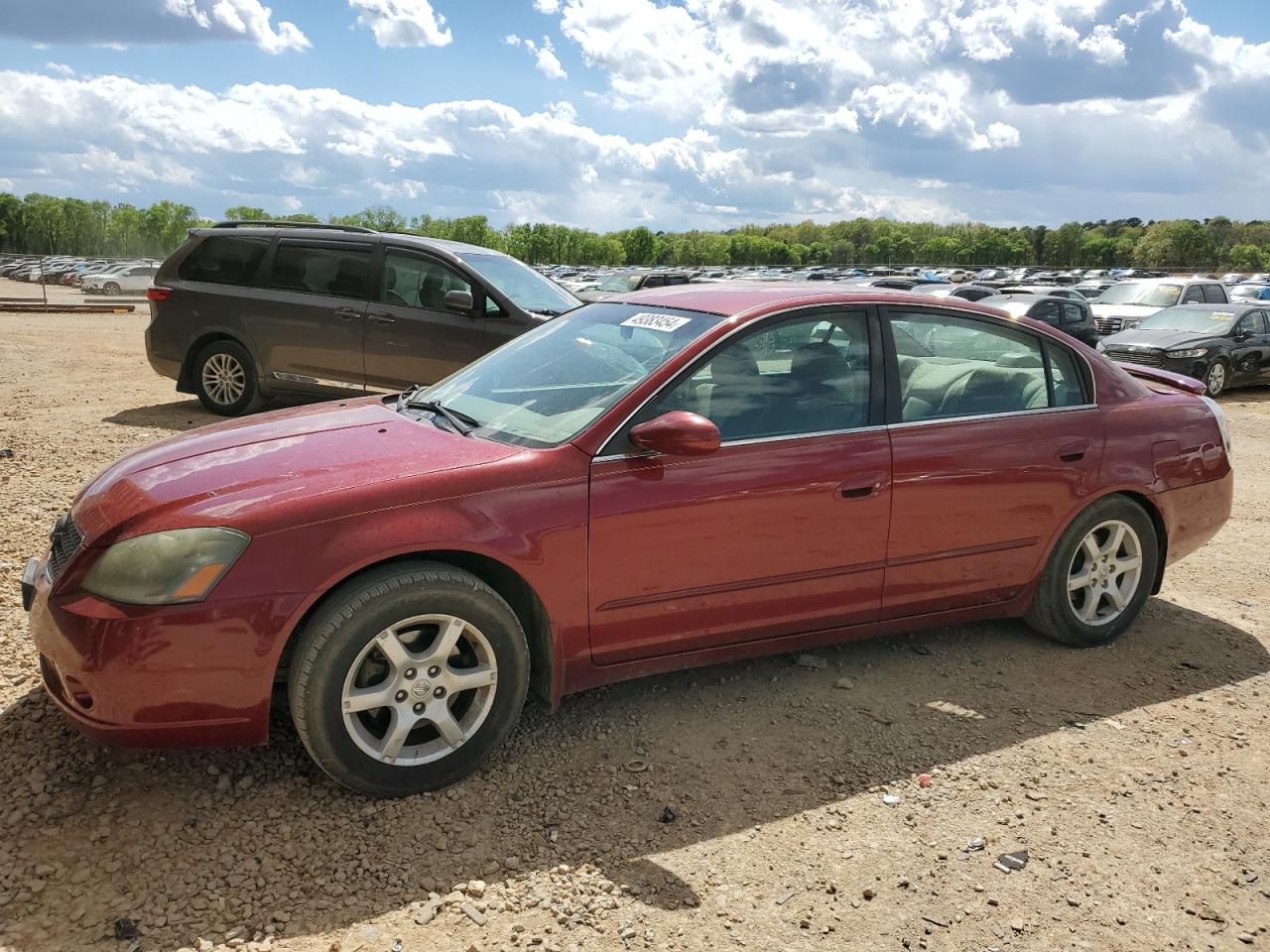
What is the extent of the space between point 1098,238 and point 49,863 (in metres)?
170

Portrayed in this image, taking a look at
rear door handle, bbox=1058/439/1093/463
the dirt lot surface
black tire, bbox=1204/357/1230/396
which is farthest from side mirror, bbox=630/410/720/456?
black tire, bbox=1204/357/1230/396

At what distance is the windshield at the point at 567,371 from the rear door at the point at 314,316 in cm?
502

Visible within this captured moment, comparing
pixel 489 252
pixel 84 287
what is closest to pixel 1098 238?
pixel 84 287

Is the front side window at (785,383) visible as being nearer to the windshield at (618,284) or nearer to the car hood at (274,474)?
the car hood at (274,474)

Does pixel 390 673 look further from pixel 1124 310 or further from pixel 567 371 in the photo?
pixel 1124 310

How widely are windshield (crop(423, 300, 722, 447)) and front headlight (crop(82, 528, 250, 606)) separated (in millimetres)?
1007

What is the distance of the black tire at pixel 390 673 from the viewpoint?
117 inches

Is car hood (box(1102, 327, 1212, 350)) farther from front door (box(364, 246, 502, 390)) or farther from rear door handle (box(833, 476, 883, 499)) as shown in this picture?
rear door handle (box(833, 476, 883, 499))

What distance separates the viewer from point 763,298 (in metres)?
4.03

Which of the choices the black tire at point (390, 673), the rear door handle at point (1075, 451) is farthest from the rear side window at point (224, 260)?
the rear door handle at point (1075, 451)

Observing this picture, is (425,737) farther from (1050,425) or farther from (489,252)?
(489,252)

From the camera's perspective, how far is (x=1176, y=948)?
8.68ft

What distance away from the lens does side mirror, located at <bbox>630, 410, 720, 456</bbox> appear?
331 centimetres

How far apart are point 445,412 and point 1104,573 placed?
3.01 m
